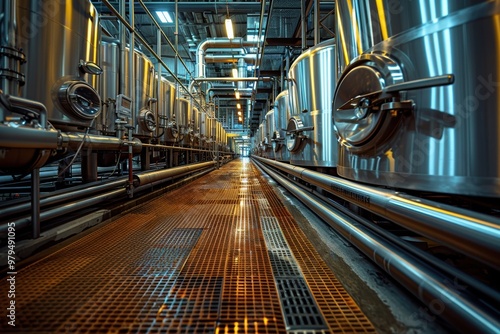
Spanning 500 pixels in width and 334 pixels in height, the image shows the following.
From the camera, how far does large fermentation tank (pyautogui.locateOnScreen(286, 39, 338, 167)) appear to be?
6.22ft

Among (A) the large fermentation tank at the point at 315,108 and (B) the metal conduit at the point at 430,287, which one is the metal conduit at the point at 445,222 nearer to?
(B) the metal conduit at the point at 430,287

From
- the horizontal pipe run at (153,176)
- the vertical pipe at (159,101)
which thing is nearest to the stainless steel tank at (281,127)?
the horizontal pipe run at (153,176)

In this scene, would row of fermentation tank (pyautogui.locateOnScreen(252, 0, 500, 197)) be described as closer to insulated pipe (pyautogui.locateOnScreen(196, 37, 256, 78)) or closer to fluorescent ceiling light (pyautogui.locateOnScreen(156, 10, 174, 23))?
fluorescent ceiling light (pyautogui.locateOnScreen(156, 10, 174, 23))

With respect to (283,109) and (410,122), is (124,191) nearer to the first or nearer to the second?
(410,122)

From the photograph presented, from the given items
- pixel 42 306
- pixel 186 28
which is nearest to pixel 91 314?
pixel 42 306

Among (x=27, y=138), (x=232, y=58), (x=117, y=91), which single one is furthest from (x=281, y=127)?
(x=232, y=58)

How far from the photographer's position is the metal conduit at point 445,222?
510 millimetres

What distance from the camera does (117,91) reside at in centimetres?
229

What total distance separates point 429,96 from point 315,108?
1277mm

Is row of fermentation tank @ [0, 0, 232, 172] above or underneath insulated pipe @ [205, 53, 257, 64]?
underneath

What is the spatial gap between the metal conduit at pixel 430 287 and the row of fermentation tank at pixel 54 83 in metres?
1.36

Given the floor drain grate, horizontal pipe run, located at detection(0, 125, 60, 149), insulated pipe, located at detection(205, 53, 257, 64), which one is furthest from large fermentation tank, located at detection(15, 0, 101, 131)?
insulated pipe, located at detection(205, 53, 257, 64)

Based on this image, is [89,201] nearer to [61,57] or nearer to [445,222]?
[61,57]

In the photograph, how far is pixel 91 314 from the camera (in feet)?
2.42
